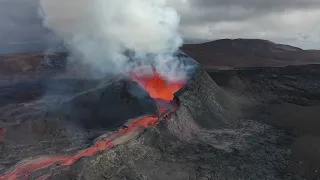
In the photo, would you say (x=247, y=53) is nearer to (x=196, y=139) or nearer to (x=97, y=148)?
(x=196, y=139)

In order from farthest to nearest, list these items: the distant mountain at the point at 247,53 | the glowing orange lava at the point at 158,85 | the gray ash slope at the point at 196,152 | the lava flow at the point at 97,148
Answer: the distant mountain at the point at 247,53 → the glowing orange lava at the point at 158,85 → the gray ash slope at the point at 196,152 → the lava flow at the point at 97,148

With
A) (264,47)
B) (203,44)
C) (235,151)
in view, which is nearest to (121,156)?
(235,151)

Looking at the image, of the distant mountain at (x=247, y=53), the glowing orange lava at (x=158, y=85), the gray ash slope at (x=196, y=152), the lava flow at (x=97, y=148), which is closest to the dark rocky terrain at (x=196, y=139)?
the gray ash slope at (x=196, y=152)

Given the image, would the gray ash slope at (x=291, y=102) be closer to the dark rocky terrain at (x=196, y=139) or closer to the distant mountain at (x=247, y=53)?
the dark rocky terrain at (x=196, y=139)

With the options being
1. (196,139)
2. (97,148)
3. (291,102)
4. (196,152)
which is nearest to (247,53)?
(291,102)

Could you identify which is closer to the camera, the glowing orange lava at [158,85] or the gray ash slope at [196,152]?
the gray ash slope at [196,152]

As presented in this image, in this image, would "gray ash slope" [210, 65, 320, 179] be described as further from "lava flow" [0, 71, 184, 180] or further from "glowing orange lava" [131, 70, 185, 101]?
"lava flow" [0, 71, 184, 180]

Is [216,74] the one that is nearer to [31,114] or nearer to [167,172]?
[31,114]
